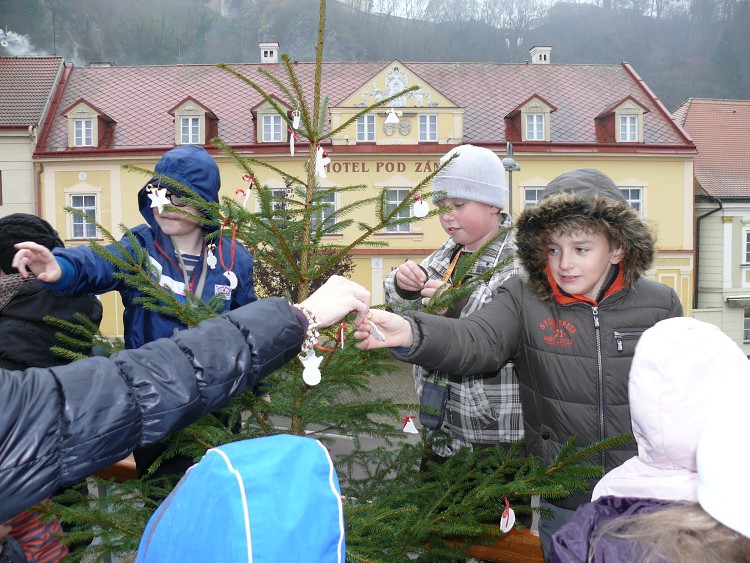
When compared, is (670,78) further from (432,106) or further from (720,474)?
(720,474)

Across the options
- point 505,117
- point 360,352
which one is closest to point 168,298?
point 360,352

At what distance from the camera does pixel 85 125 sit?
20.8 meters

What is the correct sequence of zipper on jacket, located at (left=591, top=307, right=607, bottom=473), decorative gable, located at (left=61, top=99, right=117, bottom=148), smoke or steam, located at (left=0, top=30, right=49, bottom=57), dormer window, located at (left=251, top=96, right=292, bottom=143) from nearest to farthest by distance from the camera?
zipper on jacket, located at (left=591, top=307, right=607, bottom=473) < decorative gable, located at (left=61, top=99, right=117, bottom=148) < dormer window, located at (left=251, top=96, right=292, bottom=143) < smoke or steam, located at (left=0, top=30, right=49, bottom=57)

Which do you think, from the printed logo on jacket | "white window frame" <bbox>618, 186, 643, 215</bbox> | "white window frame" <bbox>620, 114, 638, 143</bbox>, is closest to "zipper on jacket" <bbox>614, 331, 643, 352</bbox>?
the printed logo on jacket

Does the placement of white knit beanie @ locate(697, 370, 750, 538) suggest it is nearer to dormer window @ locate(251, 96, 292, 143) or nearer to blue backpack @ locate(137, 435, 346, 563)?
blue backpack @ locate(137, 435, 346, 563)

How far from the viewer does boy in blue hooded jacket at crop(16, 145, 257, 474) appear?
2312 millimetres

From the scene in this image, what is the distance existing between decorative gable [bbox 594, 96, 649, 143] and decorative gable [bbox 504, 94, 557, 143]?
1988mm

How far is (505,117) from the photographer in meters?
22.6

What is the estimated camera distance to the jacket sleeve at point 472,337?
6.45 ft

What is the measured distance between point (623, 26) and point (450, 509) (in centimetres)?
6327

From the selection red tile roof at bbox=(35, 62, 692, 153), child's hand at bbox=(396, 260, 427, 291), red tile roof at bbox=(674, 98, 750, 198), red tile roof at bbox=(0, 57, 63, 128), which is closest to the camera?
child's hand at bbox=(396, 260, 427, 291)

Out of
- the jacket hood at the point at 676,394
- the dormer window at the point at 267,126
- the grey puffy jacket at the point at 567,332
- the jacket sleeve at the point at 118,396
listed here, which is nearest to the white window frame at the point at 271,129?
the dormer window at the point at 267,126

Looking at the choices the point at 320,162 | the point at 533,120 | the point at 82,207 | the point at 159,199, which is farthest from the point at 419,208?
the point at 533,120

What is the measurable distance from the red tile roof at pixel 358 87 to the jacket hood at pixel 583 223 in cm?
1863
